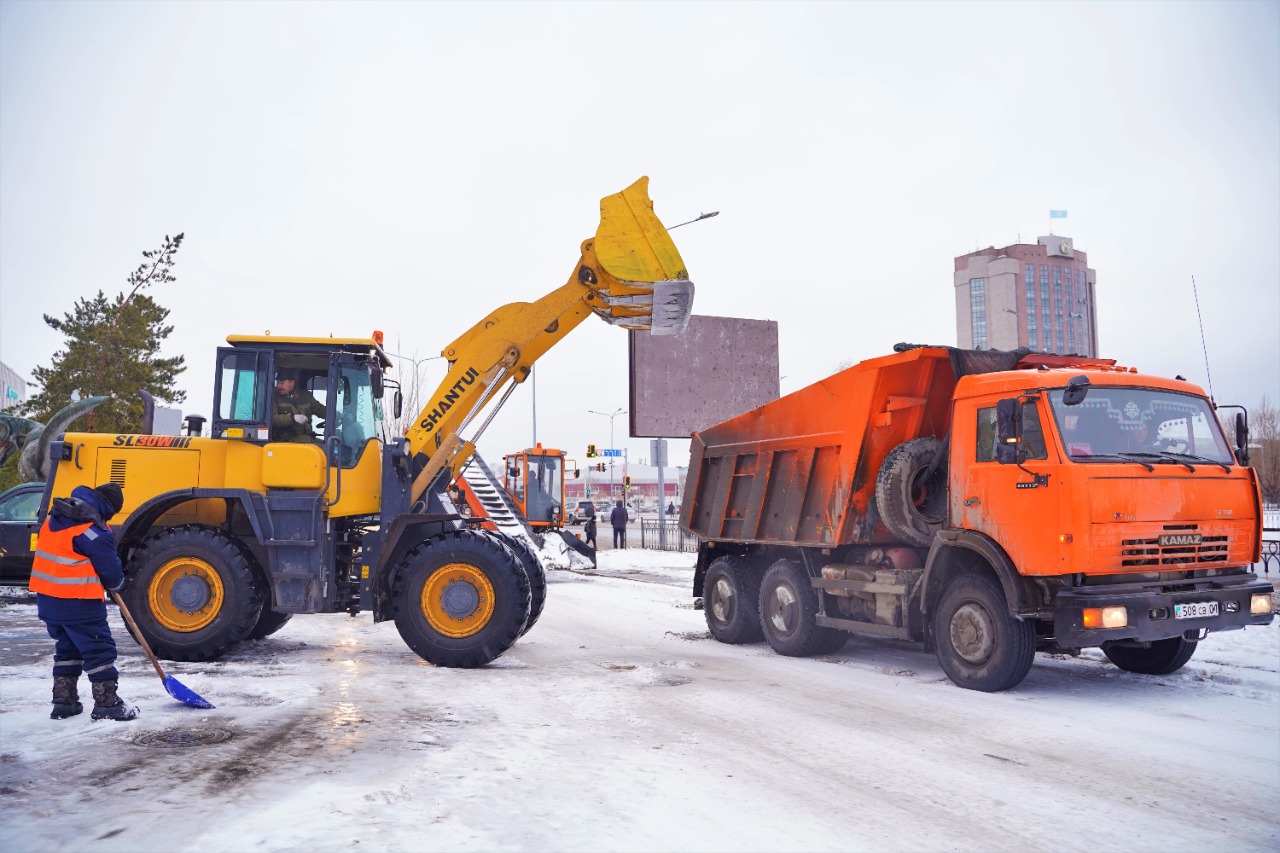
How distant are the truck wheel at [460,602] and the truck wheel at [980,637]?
12.6 feet

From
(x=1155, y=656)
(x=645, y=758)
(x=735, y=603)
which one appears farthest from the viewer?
(x=735, y=603)

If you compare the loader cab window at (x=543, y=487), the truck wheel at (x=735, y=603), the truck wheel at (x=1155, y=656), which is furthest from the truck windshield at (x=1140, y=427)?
the loader cab window at (x=543, y=487)

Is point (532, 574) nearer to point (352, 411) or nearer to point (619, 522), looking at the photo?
point (352, 411)

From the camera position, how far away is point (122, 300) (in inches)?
1022

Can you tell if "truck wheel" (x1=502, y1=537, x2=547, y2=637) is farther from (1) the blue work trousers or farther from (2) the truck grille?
(2) the truck grille

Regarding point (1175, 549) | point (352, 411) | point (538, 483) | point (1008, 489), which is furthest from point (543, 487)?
point (1175, 549)

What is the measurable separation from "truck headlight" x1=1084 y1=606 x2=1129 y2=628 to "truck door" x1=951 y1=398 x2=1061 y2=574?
39cm

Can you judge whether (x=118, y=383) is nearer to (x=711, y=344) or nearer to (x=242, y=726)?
(x=711, y=344)

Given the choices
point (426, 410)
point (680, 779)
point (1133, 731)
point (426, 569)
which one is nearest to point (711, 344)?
point (426, 410)

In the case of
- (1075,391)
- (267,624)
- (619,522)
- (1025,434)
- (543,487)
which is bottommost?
(267,624)

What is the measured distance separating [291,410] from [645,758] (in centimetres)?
557

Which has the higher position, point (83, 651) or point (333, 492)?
point (333, 492)

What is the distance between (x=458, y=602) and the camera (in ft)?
29.0

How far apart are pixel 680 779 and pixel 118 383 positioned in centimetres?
2353
